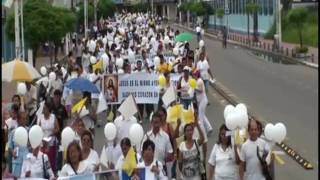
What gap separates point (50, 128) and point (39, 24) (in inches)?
887

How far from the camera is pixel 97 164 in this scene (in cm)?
883

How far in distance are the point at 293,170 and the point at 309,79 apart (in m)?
20.1

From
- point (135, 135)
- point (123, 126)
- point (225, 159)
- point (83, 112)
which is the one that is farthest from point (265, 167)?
point (83, 112)

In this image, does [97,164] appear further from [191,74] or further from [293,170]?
[191,74]

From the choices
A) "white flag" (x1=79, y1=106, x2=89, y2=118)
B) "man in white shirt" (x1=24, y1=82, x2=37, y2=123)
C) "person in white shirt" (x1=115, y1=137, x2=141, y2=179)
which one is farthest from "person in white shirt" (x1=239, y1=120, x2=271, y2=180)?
"man in white shirt" (x1=24, y1=82, x2=37, y2=123)

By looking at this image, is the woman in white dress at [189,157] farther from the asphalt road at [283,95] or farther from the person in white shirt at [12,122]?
the asphalt road at [283,95]

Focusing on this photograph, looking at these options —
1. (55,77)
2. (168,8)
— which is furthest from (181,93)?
(168,8)

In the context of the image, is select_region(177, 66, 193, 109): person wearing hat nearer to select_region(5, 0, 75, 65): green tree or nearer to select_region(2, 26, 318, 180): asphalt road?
select_region(2, 26, 318, 180): asphalt road

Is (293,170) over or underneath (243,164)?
underneath

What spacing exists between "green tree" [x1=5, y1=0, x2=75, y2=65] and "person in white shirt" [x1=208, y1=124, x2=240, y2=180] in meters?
24.6

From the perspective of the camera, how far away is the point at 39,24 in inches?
1320

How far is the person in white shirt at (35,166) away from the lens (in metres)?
8.95

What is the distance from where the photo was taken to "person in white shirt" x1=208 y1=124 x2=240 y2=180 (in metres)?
9.15

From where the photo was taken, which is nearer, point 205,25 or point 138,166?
point 138,166
